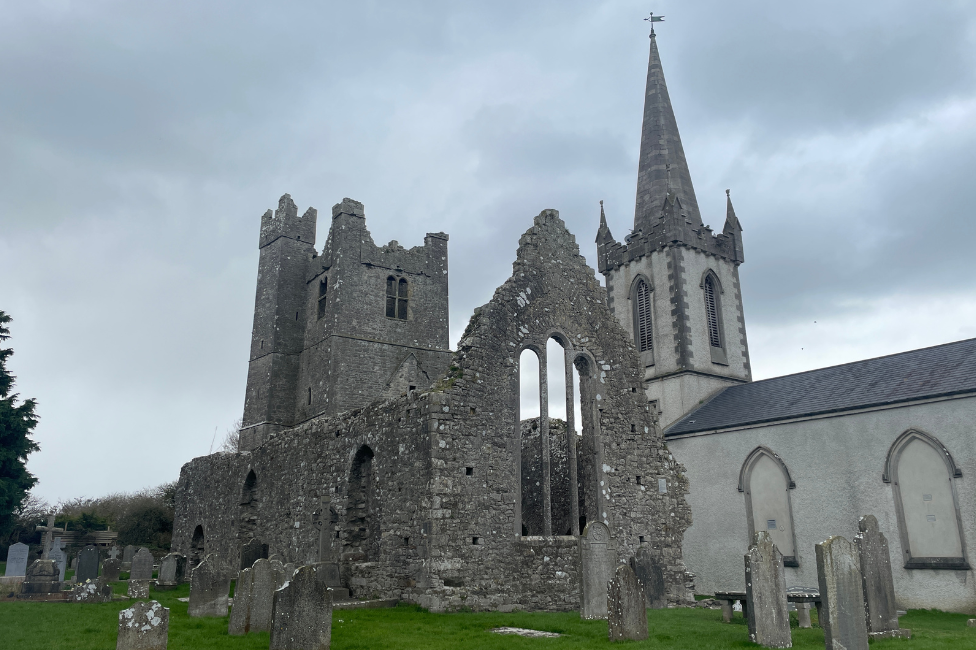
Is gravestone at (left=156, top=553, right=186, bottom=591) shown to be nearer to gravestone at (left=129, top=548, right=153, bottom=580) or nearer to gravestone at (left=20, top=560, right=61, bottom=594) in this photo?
gravestone at (left=129, top=548, right=153, bottom=580)

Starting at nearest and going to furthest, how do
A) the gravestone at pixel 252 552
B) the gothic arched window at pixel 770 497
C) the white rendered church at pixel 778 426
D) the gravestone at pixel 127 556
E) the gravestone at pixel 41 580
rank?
1. the gravestone at pixel 41 580
2. the white rendered church at pixel 778 426
3. the gravestone at pixel 252 552
4. the gothic arched window at pixel 770 497
5. the gravestone at pixel 127 556

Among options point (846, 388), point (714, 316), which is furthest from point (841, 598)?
point (714, 316)

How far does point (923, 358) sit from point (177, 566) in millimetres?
21835

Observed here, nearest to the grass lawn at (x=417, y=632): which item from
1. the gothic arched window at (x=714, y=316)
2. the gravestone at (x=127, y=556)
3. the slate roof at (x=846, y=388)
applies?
the slate roof at (x=846, y=388)

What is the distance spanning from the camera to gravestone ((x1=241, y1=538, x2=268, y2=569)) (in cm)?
1705

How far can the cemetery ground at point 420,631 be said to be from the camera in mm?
8172

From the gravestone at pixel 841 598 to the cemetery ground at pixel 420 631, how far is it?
0.68 metres

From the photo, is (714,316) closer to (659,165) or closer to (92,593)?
(659,165)

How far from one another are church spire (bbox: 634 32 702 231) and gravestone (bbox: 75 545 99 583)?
22.8m

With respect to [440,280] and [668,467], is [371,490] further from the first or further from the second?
[440,280]

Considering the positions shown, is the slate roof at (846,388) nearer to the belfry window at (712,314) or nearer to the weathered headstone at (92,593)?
the belfry window at (712,314)

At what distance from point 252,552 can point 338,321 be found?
1440 cm

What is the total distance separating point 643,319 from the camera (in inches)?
1132

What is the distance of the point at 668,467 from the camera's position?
14.9 m
